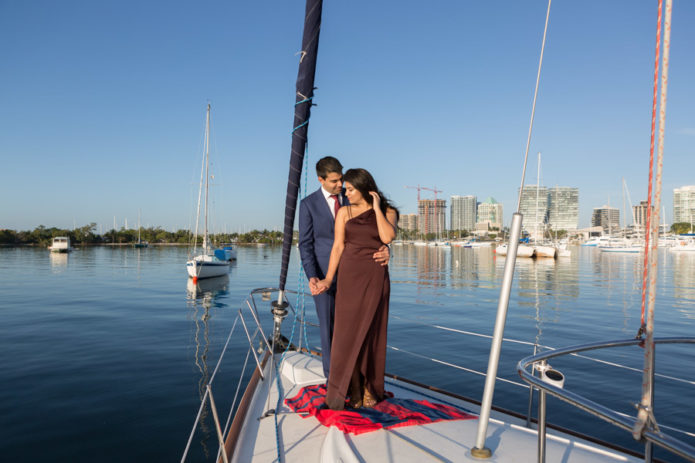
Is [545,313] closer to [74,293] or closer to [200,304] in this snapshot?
[200,304]

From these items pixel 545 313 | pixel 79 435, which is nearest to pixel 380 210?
pixel 79 435

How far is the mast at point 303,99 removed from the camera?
9.78 feet

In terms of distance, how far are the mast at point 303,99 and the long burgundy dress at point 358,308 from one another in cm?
69

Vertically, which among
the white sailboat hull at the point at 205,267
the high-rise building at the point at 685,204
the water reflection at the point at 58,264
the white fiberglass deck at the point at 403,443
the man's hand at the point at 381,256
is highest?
the high-rise building at the point at 685,204

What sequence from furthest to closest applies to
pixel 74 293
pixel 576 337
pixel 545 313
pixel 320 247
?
1. pixel 74 293
2. pixel 545 313
3. pixel 576 337
4. pixel 320 247

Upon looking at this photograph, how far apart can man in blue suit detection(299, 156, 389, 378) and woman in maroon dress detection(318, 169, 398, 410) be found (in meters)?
0.33

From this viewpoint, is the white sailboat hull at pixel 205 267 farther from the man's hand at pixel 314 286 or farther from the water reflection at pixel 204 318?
the man's hand at pixel 314 286

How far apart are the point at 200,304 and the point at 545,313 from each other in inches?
471

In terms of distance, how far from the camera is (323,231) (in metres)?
3.41

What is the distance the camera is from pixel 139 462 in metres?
4.29

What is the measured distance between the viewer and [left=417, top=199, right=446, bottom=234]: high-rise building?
150 meters

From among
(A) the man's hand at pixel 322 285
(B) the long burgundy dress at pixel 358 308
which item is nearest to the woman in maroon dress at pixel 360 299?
(B) the long burgundy dress at pixel 358 308

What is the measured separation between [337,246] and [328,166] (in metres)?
0.63

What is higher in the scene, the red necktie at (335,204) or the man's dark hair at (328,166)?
the man's dark hair at (328,166)
